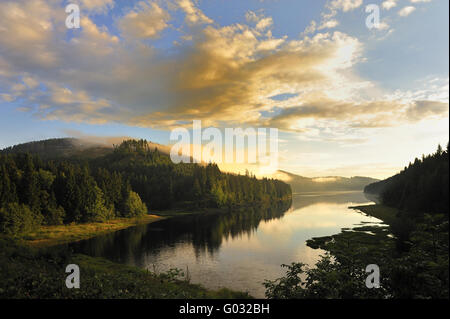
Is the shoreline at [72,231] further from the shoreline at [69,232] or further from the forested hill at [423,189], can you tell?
the forested hill at [423,189]

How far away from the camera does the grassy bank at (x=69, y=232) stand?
228 feet

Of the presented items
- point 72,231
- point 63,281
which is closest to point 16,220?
point 72,231

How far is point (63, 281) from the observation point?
2242 centimetres

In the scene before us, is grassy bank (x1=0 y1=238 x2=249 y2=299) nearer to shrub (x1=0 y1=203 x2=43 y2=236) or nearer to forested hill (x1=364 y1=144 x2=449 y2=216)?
forested hill (x1=364 y1=144 x2=449 y2=216)

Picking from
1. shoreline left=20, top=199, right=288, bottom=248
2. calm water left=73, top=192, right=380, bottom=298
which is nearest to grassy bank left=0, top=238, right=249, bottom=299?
calm water left=73, top=192, right=380, bottom=298

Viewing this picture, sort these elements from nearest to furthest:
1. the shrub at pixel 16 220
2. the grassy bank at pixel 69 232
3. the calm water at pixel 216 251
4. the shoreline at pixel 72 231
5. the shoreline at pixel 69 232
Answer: the calm water at pixel 216 251 → the shoreline at pixel 69 232 → the shoreline at pixel 72 231 → the shrub at pixel 16 220 → the grassy bank at pixel 69 232

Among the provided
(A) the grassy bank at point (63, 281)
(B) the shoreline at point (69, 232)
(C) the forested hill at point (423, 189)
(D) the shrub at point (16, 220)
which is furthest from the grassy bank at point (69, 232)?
(C) the forested hill at point (423, 189)

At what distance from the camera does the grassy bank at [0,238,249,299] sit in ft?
64.8

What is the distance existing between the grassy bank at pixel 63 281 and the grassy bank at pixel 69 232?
2306 cm

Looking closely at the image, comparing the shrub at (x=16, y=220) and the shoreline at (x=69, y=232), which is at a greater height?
the shrub at (x=16, y=220)

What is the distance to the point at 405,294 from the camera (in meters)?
11.3
